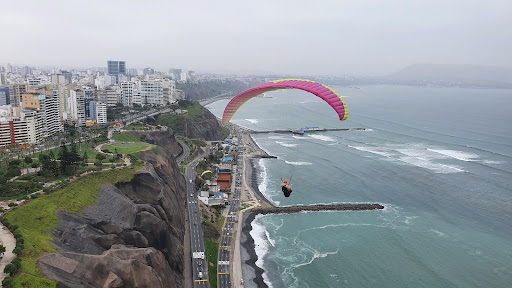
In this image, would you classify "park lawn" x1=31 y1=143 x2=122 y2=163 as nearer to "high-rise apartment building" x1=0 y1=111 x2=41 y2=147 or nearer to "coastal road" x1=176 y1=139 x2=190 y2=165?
"high-rise apartment building" x1=0 y1=111 x2=41 y2=147

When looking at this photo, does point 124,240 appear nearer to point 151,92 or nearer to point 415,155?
point 415,155

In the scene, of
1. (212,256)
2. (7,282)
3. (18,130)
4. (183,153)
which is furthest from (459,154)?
(7,282)

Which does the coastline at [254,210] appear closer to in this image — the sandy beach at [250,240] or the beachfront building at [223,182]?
the sandy beach at [250,240]

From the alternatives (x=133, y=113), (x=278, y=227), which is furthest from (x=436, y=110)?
(x=278, y=227)

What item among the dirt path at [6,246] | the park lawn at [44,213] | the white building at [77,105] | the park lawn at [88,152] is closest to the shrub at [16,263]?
the park lawn at [44,213]

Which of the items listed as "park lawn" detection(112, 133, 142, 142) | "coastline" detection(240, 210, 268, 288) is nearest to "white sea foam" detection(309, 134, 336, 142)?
"park lawn" detection(112, 133, 142, 142)
